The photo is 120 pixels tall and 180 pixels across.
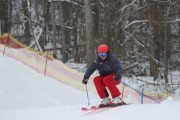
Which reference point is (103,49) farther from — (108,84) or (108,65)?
(108,84)

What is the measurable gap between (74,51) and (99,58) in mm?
23658

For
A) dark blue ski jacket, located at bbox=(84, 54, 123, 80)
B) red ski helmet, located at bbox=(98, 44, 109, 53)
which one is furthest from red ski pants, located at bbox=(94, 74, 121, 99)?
red ski helmet, located at bbox=(98, 44, 109, 53)

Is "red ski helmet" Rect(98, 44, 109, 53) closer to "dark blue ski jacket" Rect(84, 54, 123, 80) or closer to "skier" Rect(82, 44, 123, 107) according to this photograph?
"skier" Rect(82, 44, 123, 107)

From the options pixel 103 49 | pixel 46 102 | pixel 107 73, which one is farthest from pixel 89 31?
pixel 103 49

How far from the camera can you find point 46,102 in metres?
13.1

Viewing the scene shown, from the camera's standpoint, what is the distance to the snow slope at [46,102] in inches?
273

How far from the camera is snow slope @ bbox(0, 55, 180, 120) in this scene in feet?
22.7

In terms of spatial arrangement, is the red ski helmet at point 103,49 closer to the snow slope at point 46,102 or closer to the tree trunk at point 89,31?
the snow slope at point 46,102

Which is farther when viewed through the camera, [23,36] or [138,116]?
[23,36]

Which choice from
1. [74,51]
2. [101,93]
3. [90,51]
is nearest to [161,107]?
[101,93]

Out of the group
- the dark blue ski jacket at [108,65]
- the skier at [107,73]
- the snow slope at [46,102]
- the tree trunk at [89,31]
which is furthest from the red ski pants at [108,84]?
the tree trunk at [89,31]

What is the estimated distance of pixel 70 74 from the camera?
17.0 metres

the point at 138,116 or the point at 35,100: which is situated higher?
the point at 138,116

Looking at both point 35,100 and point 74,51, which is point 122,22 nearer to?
point 74,51
